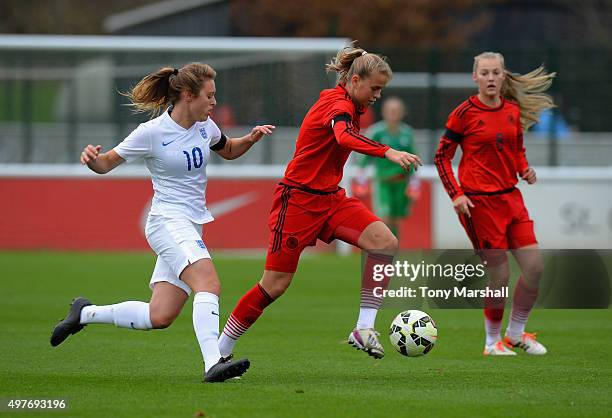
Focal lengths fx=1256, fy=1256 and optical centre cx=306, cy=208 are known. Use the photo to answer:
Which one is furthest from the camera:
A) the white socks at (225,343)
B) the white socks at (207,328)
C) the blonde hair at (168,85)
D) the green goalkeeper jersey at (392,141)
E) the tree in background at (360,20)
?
the tree in background at (360,20)

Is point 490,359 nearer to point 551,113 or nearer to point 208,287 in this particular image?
point 208,287

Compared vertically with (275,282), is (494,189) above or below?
above

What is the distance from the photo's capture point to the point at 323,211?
8469 mm

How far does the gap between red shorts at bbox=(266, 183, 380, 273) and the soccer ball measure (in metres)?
0.68

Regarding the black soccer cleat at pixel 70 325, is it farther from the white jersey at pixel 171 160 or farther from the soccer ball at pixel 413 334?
the soccer ball at pixel 413 334

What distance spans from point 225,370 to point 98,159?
1551mm

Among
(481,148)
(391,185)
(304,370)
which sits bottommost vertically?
(391,185)

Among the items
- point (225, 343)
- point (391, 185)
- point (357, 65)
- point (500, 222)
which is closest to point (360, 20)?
point (391, 185)

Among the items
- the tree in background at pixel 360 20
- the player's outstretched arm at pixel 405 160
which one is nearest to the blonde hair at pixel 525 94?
the player's outstretched arm at pixel 405 160

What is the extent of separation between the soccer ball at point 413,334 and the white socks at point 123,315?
1706mm

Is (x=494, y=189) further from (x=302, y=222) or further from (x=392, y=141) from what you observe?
(x=392, y=141)

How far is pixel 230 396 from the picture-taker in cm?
736

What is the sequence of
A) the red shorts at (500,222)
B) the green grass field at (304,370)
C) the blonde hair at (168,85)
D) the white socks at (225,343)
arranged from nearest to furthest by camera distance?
the green grass field at (304,370), the blonde hair at (168,85), the white socks at (225,343), the red shorts at (500,222)

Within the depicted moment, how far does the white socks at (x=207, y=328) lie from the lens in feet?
25.6
